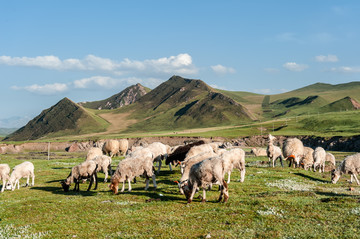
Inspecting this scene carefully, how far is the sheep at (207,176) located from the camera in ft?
57.2

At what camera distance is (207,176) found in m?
17.6

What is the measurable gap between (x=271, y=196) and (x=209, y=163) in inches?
199

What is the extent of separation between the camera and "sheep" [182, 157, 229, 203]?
17.4m

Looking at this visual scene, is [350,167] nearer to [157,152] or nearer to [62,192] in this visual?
[157,152]

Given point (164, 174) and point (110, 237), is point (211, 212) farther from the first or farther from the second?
point (164, 174)

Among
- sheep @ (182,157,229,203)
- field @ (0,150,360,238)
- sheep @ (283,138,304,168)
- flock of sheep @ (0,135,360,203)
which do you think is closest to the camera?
field @ (0,150,360,238)

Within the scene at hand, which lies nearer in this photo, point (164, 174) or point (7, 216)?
point (7, 216)

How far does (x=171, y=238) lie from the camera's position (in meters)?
12.0

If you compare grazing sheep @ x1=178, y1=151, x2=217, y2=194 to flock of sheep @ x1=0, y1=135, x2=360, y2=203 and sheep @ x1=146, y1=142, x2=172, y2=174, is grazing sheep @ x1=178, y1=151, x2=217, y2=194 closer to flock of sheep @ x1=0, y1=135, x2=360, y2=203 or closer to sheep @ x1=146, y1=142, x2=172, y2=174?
flock of sheep @ x1=0, y1=135, x2=360, y2=203

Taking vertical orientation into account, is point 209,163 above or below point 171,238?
above

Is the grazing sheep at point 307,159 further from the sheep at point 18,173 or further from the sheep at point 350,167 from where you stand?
the sheep at point 18,173

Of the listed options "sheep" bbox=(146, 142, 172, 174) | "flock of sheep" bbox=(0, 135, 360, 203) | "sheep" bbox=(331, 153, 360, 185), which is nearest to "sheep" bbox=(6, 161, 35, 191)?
"flock of sheep" bbox=(0, 135, 360, 203)

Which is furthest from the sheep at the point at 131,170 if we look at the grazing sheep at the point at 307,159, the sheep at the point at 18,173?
the grazing sheep at the point at 307,159

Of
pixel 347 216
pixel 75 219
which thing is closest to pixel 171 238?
pixel 75 219
